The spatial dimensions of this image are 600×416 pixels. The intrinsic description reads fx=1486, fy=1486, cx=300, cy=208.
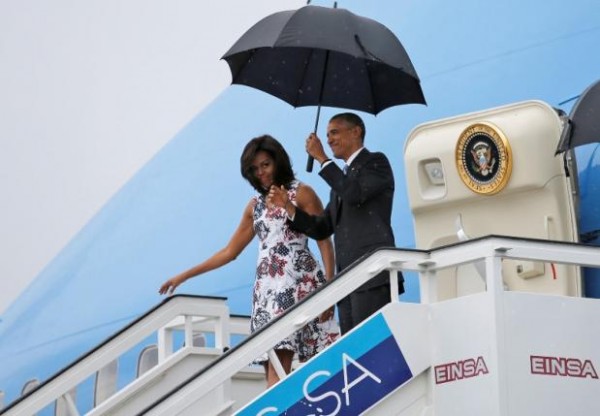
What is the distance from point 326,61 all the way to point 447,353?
225 centimetres

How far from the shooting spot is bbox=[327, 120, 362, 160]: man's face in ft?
26.5

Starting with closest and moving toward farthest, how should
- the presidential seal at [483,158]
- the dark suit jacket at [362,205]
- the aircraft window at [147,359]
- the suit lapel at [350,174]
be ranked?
the dark suit jacket at [362,205]
the suit lapel at [350,174]
the presidential seal at [483,158]
the aircraft window at [147,359]

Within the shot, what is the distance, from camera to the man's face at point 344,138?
318 inches

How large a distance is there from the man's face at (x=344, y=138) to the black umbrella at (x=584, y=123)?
1.10m

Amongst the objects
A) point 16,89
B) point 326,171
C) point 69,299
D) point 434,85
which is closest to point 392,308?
point 326,171

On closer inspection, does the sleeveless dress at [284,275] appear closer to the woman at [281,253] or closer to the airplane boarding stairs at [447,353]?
the woman at [281,253]

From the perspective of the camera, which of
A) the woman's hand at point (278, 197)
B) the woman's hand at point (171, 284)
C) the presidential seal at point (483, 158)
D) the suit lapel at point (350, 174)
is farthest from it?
the woman's hand at point (171, 284)

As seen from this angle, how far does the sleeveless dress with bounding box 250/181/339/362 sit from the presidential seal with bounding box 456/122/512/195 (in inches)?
39.7

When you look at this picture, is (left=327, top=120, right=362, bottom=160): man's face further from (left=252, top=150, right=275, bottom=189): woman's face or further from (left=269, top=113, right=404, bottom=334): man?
(left=252, top=150, right=275, bottom=189): woman's face

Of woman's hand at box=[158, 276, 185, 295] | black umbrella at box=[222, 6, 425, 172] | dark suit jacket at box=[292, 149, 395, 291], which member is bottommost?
woman's hand at box=[158, 276, 185, 295]

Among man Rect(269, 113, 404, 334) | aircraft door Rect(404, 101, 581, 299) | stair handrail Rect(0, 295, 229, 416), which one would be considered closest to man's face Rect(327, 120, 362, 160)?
man Rect(269, 113, 404, 334)

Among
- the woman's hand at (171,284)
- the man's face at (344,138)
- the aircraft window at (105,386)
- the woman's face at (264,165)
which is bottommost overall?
the aircraft window at (105,386)

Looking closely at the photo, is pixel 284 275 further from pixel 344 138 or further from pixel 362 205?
pixel 344 138

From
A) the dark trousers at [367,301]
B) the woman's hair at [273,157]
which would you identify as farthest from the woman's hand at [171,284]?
the dark trousers at [367,301]
